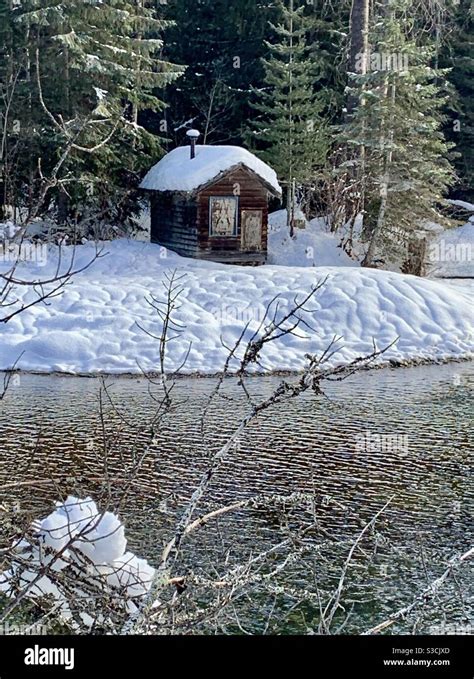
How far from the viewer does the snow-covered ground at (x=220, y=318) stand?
17422mm

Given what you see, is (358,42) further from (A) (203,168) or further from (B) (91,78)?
(B) (91,78)

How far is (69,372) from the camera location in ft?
54.1

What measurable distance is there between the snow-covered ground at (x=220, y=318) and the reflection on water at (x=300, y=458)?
4.22ft

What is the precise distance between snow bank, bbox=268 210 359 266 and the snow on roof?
1.98 metres

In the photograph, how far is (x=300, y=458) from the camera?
11.1 meters

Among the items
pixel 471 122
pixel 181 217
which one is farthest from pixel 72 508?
pixel 471 122

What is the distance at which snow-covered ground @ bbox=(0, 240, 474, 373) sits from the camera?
57.2 ft

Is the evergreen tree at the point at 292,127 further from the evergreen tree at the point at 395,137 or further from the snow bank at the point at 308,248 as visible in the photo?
the evergreen tree at the point at 395,137

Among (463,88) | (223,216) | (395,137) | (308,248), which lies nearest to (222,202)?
(223,216)

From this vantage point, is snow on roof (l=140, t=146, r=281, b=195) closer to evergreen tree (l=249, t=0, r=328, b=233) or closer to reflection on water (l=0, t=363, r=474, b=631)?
evergreen tree (l=249, t=0, r=328, b=233)

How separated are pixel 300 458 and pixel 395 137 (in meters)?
15.6

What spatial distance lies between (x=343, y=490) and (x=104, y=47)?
18238 millimetres

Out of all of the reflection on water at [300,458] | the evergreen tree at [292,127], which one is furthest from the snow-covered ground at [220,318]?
the evergreen tree at [292,127]
